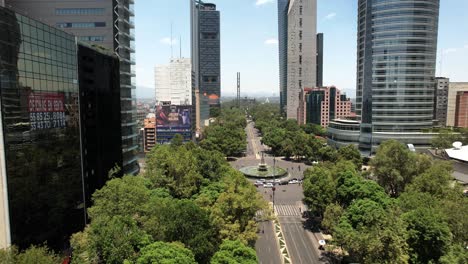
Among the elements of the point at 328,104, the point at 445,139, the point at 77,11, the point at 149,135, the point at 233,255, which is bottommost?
the point at 233,255

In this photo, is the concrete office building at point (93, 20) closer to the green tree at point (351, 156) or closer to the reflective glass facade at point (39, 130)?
the reflective glass facade at point (39, 130)

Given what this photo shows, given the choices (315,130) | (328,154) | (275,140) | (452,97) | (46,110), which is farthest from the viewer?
(452,97)

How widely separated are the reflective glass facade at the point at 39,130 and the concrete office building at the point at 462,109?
177 meters

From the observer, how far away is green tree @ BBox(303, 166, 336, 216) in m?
59.9

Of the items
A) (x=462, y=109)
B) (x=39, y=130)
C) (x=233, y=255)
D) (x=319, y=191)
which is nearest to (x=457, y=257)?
(x=233, y=255)

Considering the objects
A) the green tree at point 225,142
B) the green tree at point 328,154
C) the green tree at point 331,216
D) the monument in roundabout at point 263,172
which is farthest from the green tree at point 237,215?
the green tree at point 225,142

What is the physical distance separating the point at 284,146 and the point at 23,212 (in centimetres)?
10416

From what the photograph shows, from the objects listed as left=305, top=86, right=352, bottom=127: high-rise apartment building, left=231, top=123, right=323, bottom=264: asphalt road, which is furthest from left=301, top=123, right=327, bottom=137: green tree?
left=231, top=123, right=323, bottom=264: asphalt road

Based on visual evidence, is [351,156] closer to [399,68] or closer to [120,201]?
[399,68]

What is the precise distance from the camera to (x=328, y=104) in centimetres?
19238

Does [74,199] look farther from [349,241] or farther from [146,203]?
[349,241]

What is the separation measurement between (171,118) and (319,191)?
289 ft

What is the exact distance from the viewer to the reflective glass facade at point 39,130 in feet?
118

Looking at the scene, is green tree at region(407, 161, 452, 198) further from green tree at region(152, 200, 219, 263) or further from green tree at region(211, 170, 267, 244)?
green tree at region(152, 200, 219, 263)
